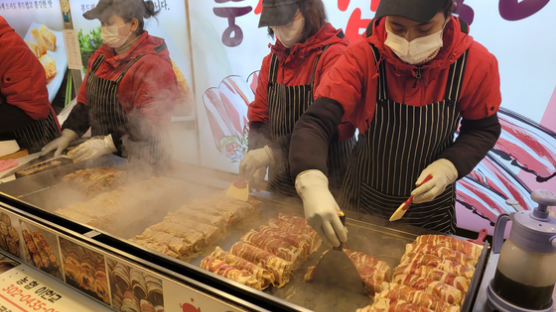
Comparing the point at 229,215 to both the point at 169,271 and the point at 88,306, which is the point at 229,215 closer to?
the point at 169,271

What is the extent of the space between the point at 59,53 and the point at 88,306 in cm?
509

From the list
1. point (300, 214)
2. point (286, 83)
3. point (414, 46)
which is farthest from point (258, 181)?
point (414, 46)

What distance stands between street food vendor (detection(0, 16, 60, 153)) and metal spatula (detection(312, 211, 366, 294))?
173 inches

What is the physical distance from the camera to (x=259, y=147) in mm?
3152

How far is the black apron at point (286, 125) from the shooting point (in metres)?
2.87

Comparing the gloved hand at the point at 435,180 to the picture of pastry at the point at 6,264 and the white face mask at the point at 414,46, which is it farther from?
the picture of pastry at the point at 6,264

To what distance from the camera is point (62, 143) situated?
412 cm

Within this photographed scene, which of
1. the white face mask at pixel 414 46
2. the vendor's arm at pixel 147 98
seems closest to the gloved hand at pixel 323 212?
the white face mask at pixel 414 46

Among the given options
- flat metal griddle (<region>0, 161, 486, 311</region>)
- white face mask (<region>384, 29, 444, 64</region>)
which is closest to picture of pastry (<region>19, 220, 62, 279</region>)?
flat metal griddle (<region>0, 161, 486, 311</region>)

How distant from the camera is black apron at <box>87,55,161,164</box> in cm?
369

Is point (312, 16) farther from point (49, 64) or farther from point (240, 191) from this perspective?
point (49, 64)

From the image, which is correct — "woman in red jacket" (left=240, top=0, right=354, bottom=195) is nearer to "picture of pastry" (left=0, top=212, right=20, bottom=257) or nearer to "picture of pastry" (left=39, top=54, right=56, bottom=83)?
"picture of pastry" (left=0, top=212, right=20, bottom=257)

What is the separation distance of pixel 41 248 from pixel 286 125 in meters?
1.91

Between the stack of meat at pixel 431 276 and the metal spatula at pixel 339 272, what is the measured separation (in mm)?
130
